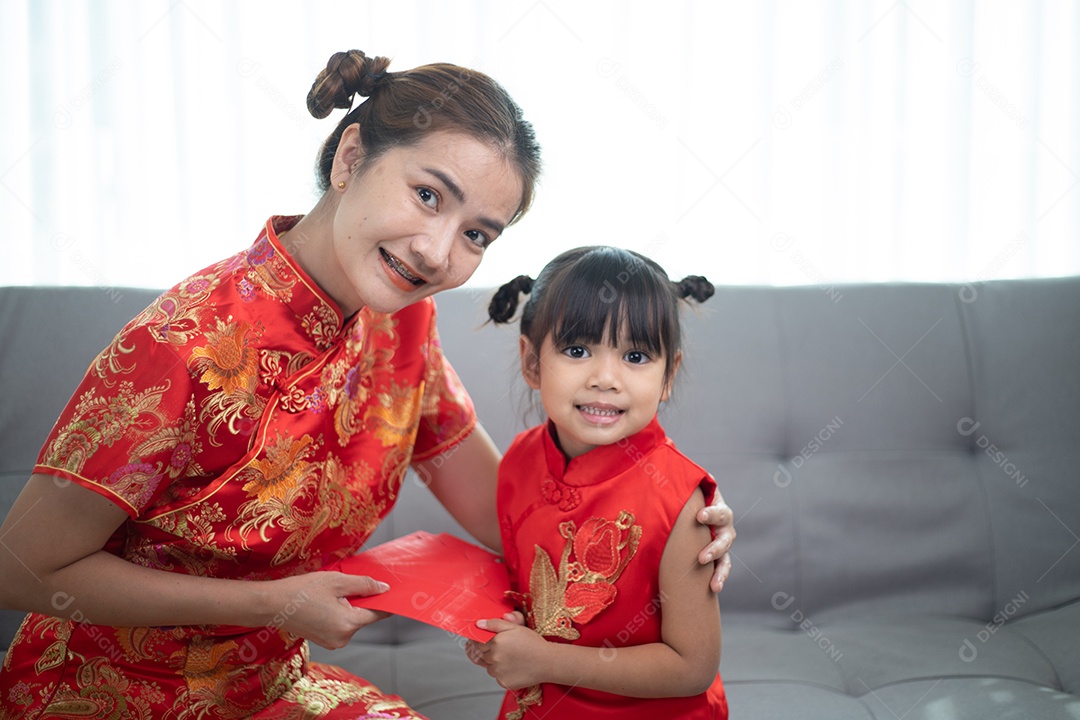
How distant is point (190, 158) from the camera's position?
212 centimetres

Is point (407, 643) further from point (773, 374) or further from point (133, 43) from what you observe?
point (133, 43)

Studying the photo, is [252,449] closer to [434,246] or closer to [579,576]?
[434,246]

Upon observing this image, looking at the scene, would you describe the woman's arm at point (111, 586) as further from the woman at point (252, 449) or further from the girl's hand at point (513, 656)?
the girl's hand at point (513, 656)

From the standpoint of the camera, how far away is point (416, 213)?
1073 millimetres

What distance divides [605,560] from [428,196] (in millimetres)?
511

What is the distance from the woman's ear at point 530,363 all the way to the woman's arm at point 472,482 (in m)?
0.23

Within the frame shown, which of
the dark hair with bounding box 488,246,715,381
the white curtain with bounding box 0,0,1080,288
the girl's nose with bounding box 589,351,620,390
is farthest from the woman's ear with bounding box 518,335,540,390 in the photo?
the white curtain with bounding box 0,0,1080,288

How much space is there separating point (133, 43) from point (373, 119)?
4.26 ft

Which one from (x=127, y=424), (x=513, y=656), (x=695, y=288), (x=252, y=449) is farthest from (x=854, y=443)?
(x=127, y=424)

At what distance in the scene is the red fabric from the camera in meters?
1.01

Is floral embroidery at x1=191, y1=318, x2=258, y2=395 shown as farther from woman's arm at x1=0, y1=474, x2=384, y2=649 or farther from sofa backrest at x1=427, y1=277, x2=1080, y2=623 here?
sofa backrest at x1=427, y1=277, x2=1080, y2=623

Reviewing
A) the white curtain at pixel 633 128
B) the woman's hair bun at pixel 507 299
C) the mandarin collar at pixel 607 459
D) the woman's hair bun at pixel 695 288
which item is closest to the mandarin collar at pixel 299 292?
the woman's hair bun at pixel 507 299

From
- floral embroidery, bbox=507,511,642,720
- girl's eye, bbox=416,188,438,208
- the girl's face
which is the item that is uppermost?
girl's eye, bbox=416,188,438,208

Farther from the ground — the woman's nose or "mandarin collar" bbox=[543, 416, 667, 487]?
the woman's nose
